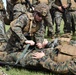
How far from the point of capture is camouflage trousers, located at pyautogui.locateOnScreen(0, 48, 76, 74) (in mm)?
5578

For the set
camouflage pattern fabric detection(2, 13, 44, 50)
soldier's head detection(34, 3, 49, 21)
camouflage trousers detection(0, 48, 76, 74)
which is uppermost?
soldier's head detection(34, 3, 49, 21)

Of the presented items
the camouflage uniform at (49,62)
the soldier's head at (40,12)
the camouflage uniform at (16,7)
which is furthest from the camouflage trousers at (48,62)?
the camouflage uniform at (16,7)

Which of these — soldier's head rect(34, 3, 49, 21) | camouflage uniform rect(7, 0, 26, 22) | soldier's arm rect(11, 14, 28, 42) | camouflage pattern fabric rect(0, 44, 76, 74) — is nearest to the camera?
camouflage pattern fabric rect(0, 44, 76, 74)

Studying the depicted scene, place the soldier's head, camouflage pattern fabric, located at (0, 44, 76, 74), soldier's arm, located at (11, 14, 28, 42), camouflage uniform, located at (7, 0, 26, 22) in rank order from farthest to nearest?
camouflage uniform, located at (7, 0, 26, 22) < soldier's arm, located at (11, 14, 28, 42) < the soldier's head < camouflage pattern fabric, located at (0, 44, 76, 74)

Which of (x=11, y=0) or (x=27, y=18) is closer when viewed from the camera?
(x=27, y=18)

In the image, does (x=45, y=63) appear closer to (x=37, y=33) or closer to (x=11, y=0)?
(x=37, y=33)

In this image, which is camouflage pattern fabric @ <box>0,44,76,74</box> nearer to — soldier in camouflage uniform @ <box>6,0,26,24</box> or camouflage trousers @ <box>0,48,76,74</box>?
camouflage trousers @ <box>0,48,76,74</box>

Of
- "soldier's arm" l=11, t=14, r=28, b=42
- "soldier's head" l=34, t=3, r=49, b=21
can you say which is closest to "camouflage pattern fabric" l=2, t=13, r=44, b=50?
"soldier's arm" l=11, t=14, r=28, b=42

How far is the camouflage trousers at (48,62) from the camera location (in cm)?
558

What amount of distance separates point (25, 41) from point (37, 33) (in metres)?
0.69

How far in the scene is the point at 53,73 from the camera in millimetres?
6016

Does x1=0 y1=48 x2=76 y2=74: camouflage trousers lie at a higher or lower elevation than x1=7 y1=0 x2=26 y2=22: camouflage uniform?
lower

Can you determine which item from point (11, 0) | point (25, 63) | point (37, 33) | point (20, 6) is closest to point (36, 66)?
point (25, 63)

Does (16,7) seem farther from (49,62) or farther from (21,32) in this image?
(49,62)
